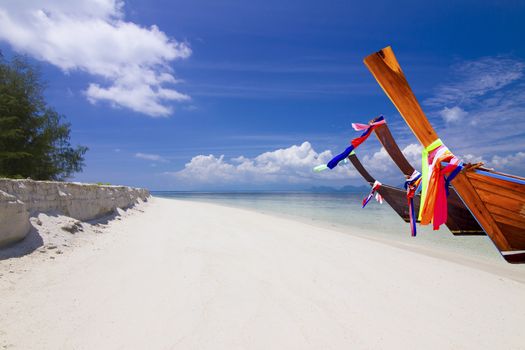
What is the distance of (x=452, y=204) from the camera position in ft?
6.21

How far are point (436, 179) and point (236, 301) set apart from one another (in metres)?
3.32

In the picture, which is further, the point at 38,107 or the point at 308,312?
the point at 38,107

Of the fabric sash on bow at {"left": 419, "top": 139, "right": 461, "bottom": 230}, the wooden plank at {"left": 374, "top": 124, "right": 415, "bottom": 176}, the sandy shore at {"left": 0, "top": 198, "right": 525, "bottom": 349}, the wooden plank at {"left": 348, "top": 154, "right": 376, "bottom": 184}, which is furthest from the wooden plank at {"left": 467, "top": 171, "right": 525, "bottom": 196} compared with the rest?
the sandy shore at {"left": 0, "top": 198, "right": 525, "bottom": 349}

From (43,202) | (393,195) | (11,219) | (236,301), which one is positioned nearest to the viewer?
(393,195)

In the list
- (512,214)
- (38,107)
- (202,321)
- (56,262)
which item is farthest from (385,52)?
(38,107)

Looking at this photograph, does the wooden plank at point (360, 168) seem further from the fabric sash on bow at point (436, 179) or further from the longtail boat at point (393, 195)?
the fabric sash on bow at point (436, 179)

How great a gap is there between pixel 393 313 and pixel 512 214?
3001 millimetres

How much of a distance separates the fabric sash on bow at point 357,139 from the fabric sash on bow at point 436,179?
470mm

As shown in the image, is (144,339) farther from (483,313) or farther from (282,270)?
(483,313)

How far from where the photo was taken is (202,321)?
346cm

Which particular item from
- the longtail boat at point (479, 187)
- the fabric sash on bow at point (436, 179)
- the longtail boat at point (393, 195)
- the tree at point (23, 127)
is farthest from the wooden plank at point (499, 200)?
the tree at point (23, 127)

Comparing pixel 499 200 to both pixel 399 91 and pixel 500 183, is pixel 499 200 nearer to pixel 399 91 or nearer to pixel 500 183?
pixel 500 183

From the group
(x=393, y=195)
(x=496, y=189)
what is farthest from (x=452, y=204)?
(x=393, y=195)

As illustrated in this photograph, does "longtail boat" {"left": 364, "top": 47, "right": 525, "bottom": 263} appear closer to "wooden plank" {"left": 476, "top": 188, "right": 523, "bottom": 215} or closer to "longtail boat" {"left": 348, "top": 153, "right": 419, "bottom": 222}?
"wooden plank" {"left": 476, "top": 188, "right": 523, "bottom": 215}
